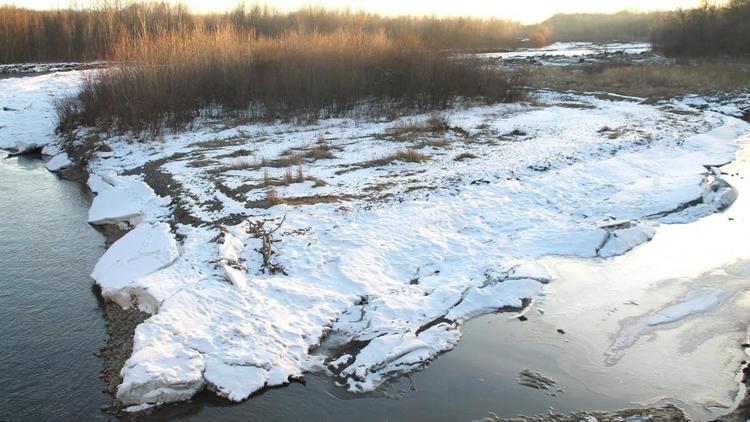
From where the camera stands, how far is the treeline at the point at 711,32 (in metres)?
33.3

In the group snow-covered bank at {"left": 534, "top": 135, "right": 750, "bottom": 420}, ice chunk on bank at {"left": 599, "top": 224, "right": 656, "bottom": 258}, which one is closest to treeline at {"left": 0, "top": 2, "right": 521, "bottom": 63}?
ice chunk on bank at {"left": 599, "top": 224, "right": 656, "bottom": 258}

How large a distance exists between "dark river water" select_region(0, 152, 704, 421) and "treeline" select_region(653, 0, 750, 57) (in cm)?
3506

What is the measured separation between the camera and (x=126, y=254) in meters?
7.83

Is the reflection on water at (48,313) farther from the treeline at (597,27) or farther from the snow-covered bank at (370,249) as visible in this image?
the treeline at (597,27)

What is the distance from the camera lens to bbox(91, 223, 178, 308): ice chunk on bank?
700 cm

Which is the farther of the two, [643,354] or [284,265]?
[284,265]

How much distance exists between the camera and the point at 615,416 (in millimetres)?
4758

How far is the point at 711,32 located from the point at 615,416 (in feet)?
122

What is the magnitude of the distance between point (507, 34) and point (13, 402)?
169ft

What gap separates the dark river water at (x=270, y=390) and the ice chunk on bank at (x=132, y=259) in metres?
0.24

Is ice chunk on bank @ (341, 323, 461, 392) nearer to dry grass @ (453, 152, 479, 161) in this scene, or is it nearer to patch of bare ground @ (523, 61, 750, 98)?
dry grass @ (453, 152, 479, 161)

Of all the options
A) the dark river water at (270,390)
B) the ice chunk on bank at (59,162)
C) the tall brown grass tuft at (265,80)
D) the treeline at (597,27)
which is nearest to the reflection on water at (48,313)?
the dark river water at (270,390)

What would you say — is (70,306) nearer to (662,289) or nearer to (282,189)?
(282,189)

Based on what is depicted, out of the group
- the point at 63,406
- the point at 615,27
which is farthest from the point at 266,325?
the point at 615,27
